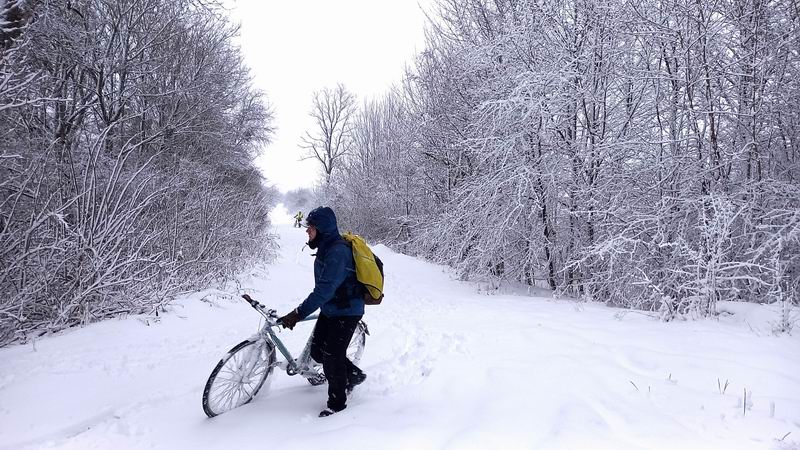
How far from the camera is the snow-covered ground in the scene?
274cm

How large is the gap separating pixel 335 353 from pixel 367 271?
0.72 meters

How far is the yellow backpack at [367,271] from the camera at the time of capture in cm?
321

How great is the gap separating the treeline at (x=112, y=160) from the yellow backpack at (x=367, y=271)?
3.38m

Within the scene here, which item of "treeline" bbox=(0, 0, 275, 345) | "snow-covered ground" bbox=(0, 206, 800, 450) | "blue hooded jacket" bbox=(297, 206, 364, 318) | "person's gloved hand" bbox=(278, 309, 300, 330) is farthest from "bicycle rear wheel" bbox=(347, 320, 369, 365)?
"treeline" bbox=(0, 0, 275, 345)

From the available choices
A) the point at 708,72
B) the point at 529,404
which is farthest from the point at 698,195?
the point at 529,404

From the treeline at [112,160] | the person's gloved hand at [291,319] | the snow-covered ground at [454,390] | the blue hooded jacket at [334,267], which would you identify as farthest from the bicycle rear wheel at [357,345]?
the treeline at [112,160]

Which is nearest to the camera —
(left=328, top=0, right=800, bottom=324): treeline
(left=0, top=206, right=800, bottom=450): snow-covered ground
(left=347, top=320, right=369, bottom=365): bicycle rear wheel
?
(left=0, top=206, right=800, bottom=450): snow-covered ground

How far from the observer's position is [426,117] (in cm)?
1452

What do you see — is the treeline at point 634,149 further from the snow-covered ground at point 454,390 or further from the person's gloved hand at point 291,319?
the person's gloved hand at point 291,319

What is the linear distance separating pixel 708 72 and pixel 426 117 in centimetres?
900

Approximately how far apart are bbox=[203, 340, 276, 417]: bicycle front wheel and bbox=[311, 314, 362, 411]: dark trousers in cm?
50

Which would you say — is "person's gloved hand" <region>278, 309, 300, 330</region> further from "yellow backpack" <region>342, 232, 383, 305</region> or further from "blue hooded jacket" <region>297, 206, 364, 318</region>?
"yellow backpack" <region>342, 232, 383, 305</region>

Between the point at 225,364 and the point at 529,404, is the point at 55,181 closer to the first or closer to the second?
the point at 225,364

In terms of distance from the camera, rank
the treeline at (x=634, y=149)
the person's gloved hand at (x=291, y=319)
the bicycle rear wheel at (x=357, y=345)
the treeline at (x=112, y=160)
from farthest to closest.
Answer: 1. the treeline at (x=634, y=149)
2. the treeline at (x=112, y=160)
3. the bicycle rear wheel at (x=357, y=345)
4. the person's gloved hand at (x=291, y=319)
